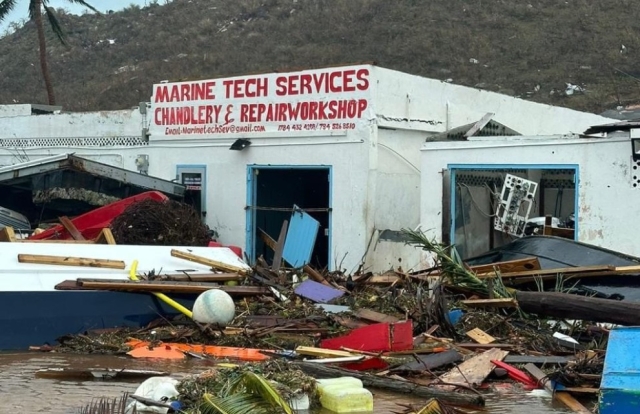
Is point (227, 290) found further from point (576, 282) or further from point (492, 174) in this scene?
point (492, 174)

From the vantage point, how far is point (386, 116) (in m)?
16.4

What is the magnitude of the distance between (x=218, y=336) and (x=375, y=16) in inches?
1495

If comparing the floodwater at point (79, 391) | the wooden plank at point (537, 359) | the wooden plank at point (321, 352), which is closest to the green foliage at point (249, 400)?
the floodwater at point (79, 391)

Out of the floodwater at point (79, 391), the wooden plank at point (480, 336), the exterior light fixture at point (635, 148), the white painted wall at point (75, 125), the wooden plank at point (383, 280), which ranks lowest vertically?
the floodwater at point (79, 391)

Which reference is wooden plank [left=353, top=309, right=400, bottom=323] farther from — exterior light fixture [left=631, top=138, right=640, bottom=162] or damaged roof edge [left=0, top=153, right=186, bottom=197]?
damaged roof edge [left=0, top=153, right=186, bottom=197]

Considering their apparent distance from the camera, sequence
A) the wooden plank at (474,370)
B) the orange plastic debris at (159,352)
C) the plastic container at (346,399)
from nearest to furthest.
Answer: the plastic container at (346,399) → the wooden plank at (474,370) → the orange plastic debris at (159,352)

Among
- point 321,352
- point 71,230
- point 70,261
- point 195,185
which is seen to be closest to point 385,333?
point 321,352

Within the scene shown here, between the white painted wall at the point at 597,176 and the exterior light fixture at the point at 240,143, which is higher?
the exterior light fixture at the point at 240,143

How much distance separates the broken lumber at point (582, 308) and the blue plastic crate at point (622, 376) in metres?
2.44

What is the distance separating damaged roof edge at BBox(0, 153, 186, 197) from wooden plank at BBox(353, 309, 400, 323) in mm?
7515

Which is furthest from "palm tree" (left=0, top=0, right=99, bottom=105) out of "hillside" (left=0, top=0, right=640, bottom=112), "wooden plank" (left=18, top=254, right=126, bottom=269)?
"wooden plank" (left=18, top=254, right=126, bottom=269)

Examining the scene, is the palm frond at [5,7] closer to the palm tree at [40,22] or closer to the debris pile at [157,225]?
the palm tree at [40,22]

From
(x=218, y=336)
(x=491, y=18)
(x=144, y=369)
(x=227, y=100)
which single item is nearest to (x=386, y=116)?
(x=227, y=100)

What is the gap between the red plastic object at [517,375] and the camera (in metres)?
8.93
